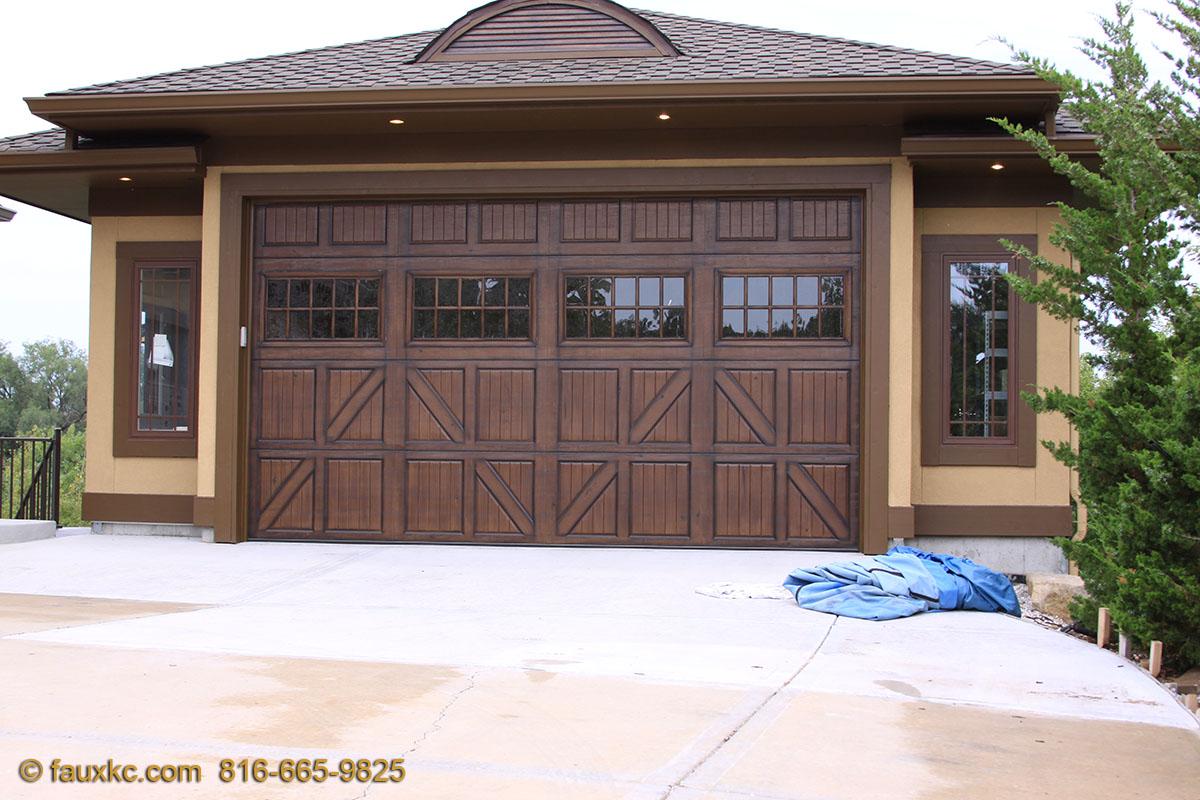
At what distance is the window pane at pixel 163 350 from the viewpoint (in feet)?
37.7

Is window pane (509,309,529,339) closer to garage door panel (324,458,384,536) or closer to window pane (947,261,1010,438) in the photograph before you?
garage door panel (324,458,384,536)

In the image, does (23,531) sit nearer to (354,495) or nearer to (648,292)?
(354,495)

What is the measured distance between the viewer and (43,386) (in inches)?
2579

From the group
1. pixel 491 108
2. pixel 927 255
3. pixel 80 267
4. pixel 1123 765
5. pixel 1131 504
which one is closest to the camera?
pixel 1123 765

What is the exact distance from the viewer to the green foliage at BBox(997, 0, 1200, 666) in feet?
19.3

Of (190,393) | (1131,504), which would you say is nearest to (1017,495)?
(1131,504)

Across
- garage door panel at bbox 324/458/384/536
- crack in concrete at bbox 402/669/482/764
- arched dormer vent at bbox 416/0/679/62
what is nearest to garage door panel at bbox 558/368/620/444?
garage door panel at bbox 324/458/384/536

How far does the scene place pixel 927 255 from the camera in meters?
10.5

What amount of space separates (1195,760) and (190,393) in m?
9.39

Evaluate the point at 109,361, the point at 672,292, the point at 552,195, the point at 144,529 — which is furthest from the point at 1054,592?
the point at 109,361

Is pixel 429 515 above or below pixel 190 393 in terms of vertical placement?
below

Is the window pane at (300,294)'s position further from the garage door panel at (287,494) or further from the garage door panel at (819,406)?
the garage door panel at (819,406)

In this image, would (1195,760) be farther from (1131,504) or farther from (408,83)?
(408,83)

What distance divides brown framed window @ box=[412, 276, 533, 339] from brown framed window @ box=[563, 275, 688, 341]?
0.43 m
